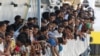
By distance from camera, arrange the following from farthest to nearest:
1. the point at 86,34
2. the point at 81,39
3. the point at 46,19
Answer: the point at 86,34, the point at 81,39, the point at 46,19

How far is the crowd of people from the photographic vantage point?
19.9 feet

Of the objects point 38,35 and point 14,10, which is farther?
point 14,10

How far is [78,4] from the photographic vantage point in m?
12.3

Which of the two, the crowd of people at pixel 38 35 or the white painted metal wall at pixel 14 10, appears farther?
the white painted metal wall at pixel 14 10

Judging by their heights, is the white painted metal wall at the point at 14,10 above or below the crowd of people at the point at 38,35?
above

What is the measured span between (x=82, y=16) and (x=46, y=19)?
9.75ft

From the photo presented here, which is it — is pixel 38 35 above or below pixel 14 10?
→ below

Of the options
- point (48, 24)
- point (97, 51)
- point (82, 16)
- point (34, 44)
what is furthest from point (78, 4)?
point (34, 44)

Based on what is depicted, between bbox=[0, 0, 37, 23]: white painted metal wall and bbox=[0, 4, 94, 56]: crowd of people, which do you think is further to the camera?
bbox=[0, 0, 37, 23]: white painted metal wall

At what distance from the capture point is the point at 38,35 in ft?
22.3

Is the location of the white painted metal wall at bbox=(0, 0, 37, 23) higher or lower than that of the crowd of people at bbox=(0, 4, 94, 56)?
higher

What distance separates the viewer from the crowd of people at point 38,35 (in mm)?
6074

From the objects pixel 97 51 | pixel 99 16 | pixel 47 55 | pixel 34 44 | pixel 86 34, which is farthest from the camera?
pixel 97 51

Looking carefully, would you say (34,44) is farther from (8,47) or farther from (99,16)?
(99,16)
